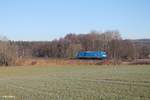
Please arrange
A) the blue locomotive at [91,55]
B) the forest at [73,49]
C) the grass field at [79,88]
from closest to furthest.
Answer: the grass field at [79,88]
the forest at [73,49]
the blue locomotive at [91,55]

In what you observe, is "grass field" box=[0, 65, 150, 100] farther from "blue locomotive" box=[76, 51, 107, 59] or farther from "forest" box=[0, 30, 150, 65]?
"blue locomotive" box=[76, 51, 107, 59]

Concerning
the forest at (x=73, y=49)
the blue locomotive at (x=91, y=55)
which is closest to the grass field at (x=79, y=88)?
the forest at (x=73, y=49)

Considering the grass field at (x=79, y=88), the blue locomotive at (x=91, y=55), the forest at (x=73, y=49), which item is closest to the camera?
the grass field at (x=79, y=88)

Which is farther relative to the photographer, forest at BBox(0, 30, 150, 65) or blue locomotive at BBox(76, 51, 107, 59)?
blue locomotive at BBox(76, 51, 107, 59)

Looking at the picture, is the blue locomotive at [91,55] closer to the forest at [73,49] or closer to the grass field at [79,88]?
the forest at [73,49]

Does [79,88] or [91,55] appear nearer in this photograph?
[79,88]

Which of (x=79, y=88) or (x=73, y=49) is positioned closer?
(x=79, y=88)

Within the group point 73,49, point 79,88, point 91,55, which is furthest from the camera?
point 73,49

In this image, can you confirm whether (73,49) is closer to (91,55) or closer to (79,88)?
(91,55)

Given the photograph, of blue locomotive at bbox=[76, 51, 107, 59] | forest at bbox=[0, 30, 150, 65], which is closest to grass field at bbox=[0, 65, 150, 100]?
forest at bbox=[0, 30, 150, 65]

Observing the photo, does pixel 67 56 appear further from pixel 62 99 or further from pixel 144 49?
pixel 62 99

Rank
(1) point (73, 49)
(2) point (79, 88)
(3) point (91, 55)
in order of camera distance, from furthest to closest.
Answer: (1) point (73, 49) < (3) point (91, 55) < (2) point (79, 88)

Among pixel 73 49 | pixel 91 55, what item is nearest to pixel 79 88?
pixel 91 55

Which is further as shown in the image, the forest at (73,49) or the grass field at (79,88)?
the forest at (73,49)
